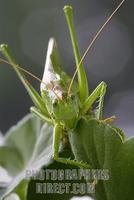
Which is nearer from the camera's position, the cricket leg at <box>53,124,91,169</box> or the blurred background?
the cricket leg at <box>53,124,91,169</box>

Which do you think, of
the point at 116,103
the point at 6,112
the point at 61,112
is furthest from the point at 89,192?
the point at 116,103

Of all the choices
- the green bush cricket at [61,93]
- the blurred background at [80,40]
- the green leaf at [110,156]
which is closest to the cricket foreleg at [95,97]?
the green bush cricket at [61,93]

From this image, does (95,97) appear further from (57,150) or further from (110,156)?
(110,156)

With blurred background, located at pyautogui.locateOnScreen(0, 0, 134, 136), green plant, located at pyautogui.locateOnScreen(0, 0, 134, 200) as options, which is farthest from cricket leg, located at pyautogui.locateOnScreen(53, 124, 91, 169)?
blurred background, located at pyautogui.locateOnScreen(0, 0, 134, 136)

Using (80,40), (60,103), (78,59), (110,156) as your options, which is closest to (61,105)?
(60,103)

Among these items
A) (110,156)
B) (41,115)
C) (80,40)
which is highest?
(80,40)

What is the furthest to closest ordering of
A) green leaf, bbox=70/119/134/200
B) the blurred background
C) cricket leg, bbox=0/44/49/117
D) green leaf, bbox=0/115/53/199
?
the blurred background
cricket leg, bbox=0/44/49/117
green leaf, bbox=0/115/53/199
green leaf, bbox=70/119/134/200

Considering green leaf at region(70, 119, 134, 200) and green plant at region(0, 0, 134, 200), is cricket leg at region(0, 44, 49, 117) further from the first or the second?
green leaf at region(70, 119, 134, 200)
